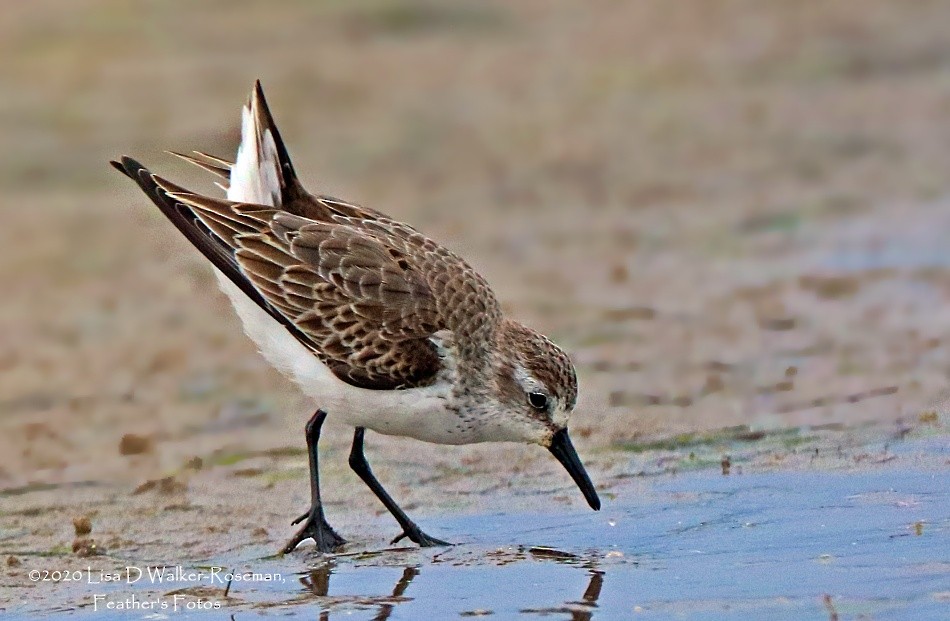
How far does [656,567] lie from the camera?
21.5ft

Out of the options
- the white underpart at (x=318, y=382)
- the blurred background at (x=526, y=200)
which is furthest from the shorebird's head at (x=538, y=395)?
the blurred background at (x=526, y=200)

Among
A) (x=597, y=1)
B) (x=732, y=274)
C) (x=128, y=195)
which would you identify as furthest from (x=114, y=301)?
(x=597, y=1)

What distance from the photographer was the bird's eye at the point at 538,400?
7332 millimetres

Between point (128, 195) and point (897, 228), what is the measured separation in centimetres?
645

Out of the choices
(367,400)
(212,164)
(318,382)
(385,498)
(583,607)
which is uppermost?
(212,164)

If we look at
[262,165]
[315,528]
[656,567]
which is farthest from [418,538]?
[262,165]

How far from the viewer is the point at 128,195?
42.7 feet

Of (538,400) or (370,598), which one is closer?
(370,598)

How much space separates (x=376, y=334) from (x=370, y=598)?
1.49 m

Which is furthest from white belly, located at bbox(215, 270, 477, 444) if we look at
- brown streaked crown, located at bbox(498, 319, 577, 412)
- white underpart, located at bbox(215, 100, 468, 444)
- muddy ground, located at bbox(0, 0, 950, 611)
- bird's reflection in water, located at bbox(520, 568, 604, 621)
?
bird's reflection in water, located at bbox(520, 568, 604, 621)

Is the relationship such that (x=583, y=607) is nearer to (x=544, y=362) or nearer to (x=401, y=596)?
(x=401, y=596)

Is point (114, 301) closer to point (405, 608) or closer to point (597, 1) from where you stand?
point (405, 608)

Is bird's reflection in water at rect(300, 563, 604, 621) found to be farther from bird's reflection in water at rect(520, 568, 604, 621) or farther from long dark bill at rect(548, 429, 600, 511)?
long dark bill at rect(548, 429, 600, 511)

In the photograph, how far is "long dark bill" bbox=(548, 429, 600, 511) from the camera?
7.24 m
